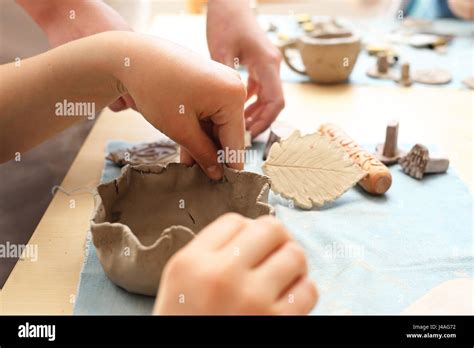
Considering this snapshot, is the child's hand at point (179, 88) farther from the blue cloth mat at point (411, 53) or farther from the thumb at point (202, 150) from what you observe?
the blue cloth mat at point (411, 53)

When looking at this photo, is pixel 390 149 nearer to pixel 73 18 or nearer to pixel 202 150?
pixel 202 150

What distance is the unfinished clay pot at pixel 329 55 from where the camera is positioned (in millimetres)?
1510

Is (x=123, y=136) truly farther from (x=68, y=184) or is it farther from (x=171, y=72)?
(x=171, y=72)

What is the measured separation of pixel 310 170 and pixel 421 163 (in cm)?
22

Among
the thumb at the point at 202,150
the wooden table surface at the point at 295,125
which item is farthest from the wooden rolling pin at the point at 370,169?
the thumb at the point at 202,150

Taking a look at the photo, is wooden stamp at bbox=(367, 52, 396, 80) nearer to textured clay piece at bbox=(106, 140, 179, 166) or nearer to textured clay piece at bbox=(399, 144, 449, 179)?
textured clay piece at bbox=(399, 144, 449, 179)

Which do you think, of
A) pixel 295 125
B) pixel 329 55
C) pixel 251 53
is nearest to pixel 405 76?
pixel 329 55

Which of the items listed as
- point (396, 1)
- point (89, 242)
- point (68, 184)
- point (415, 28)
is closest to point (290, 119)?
point (68, 184)

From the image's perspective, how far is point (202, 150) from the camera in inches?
34.4

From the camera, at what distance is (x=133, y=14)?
7.67ft
